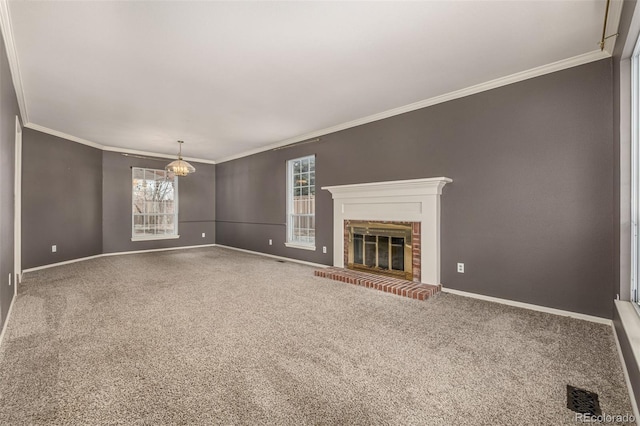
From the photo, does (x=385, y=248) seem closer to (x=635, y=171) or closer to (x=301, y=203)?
(x=301, y=203)

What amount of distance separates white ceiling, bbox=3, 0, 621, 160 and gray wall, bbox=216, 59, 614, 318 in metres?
0.28

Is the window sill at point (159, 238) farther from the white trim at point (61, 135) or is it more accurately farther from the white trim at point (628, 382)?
the white trim at point (628, 382)

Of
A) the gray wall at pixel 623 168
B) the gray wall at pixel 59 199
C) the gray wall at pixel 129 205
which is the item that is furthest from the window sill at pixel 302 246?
the gray wall at pixel 59 199

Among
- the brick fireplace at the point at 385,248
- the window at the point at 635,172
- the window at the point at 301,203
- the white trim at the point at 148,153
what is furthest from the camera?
the white trim at the point at 148,153

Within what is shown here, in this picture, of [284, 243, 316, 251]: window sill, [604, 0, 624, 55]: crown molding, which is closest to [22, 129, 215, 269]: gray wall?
[284, 243, 316, 251]: window sill

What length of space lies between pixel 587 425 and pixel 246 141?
6050mm

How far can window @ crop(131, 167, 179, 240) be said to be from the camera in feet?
23.3

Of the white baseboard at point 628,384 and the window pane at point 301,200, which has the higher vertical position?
the window pane at point 301,200

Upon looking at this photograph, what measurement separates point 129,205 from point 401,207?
6.41 meters

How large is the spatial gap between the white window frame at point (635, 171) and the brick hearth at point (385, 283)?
173 centimetres

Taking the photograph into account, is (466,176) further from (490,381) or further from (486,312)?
(490,381)

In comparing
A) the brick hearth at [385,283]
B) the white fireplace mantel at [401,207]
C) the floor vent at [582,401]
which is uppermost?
the white fireplace mantel at [401,207]

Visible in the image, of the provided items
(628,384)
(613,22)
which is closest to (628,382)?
(628,384)

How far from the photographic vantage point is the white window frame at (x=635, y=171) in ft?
6.75
